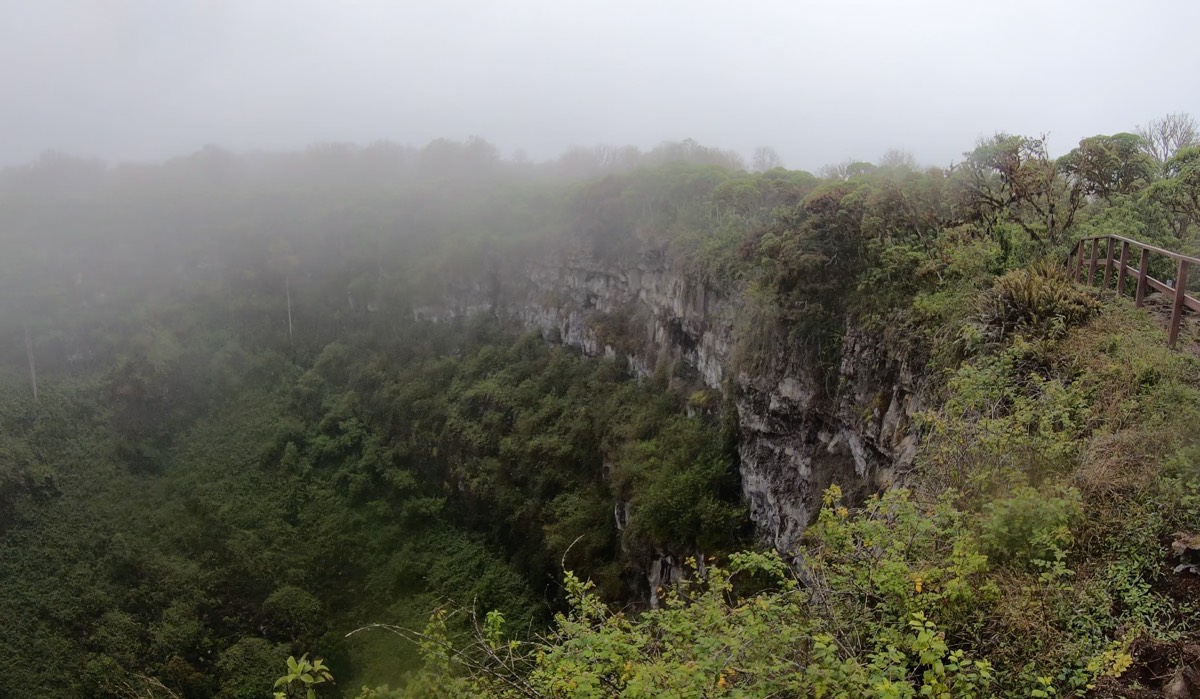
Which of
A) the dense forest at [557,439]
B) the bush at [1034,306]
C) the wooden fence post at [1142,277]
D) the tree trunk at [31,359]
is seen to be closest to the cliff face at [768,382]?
the dense forest at [557,439]

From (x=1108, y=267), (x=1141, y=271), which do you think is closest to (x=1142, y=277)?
(x=1141, y=271)

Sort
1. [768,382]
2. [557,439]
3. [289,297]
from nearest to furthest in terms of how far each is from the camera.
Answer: [768,382]
[557,439]
[289,297]

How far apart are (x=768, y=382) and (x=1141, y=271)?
9.28 m

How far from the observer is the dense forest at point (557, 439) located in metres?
4.96

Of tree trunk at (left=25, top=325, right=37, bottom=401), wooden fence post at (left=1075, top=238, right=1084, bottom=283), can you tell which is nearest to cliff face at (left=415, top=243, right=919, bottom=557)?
wooden fence post at (left=1075, top=238, right=1084, bottom=283)

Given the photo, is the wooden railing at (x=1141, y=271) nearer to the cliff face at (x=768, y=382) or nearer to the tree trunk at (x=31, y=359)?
the cliff face at (x=768, y=382)

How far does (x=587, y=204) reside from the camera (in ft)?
118

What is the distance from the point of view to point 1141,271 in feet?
26.4

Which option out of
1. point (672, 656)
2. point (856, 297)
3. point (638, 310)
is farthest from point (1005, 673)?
point (638, 310)

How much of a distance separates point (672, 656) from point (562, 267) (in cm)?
3199

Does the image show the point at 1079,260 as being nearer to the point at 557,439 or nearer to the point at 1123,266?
the point at 1123,266

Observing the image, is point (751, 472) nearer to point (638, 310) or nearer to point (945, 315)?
point (945, 315)

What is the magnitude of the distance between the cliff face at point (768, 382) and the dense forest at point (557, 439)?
1.95ft

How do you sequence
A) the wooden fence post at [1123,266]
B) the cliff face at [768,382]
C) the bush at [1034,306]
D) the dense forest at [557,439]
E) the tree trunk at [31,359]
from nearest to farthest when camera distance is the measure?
the dense forest at [557,439] < the bush at [1034,306] < the wooden fence post at [1123,266] < the cliff face at [768,382] < the tree trunk at [31,359]
